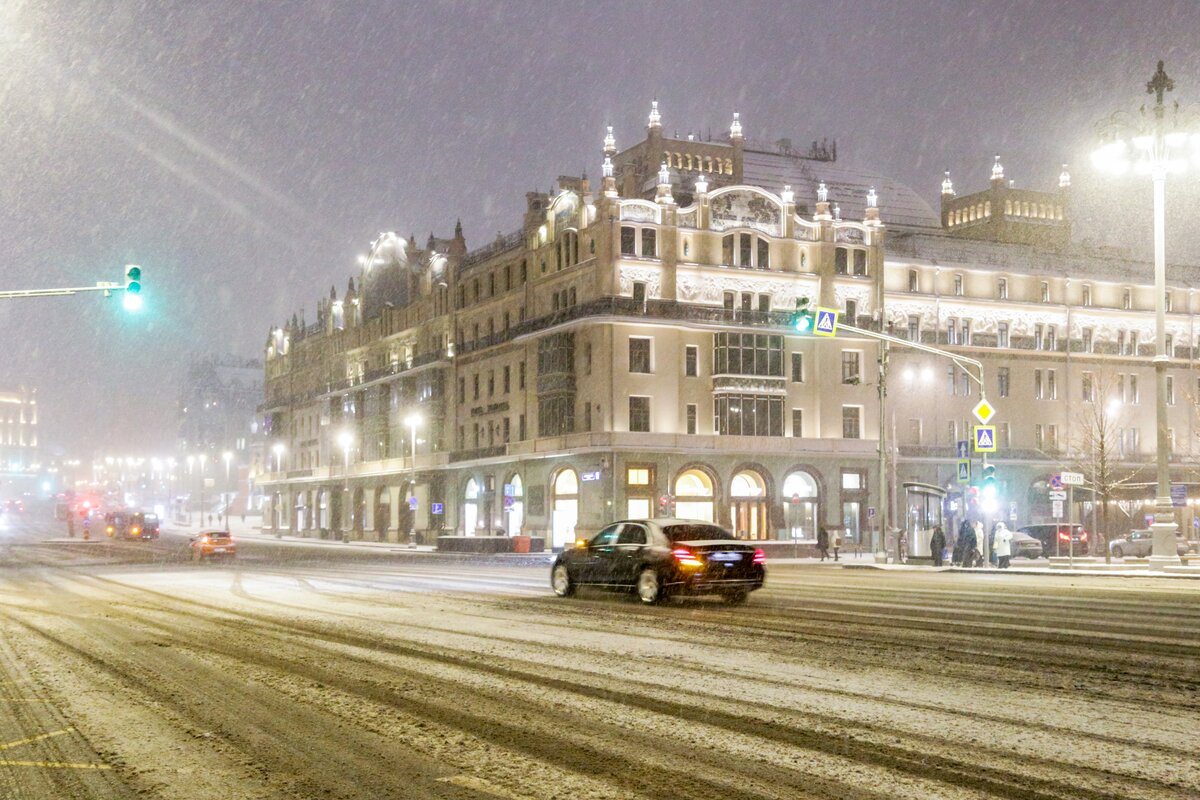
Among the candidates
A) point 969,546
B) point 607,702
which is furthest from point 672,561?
point 969,546

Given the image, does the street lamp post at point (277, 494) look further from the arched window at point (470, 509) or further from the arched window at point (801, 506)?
the arched window at point (801, 506)

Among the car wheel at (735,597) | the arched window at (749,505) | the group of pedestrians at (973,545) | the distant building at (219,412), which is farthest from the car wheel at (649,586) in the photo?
the distant building at (219,412)

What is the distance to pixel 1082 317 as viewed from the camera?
76375mm

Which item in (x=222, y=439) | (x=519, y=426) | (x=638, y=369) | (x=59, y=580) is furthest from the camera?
(x=222, y=439)

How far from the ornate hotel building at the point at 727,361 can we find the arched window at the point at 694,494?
4.7 inches

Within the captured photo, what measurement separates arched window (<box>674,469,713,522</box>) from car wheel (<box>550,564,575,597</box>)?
39.4 meters

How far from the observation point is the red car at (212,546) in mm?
47656

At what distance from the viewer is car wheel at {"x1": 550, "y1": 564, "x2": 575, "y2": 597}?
2362 centimetres

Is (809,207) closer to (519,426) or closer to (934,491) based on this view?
(519,426)

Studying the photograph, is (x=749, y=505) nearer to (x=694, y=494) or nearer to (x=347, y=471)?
(x=694, y=494)

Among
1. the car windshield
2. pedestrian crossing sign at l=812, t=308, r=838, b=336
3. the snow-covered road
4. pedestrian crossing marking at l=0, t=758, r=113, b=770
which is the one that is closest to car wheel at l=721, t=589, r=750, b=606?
the car windshield

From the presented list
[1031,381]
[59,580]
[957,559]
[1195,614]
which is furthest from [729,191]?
[1195,614]

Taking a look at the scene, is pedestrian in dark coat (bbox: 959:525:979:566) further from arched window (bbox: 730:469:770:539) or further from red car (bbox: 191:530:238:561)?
red car (bbox: 191:530:238:561)

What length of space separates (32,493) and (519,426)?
155 m
